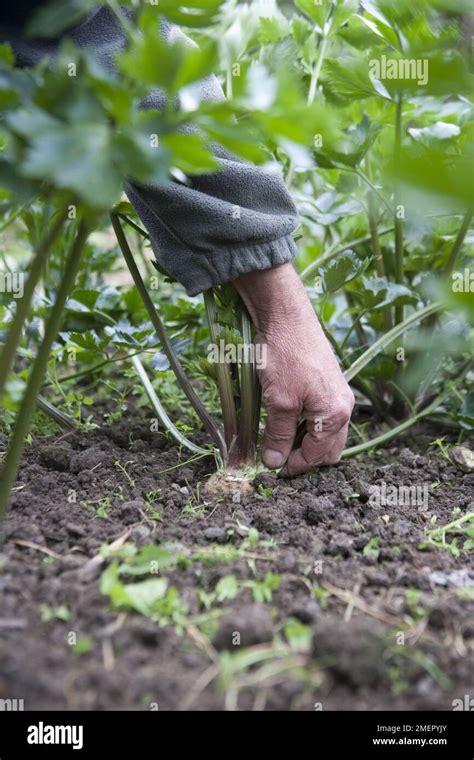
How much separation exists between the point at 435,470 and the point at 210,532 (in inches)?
21.6

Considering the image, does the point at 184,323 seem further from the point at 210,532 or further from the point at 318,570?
the point at 318,570

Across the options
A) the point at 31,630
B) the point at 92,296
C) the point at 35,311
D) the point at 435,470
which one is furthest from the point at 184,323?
the point at 31,630

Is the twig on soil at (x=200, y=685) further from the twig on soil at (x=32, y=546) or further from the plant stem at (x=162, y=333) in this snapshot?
the plant stem at (x=162, y=333)

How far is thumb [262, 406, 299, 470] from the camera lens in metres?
1.29

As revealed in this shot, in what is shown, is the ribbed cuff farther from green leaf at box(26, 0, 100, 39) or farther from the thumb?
green leaf at box(26, 0, 100, 39)

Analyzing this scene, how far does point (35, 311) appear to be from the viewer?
1644 mm

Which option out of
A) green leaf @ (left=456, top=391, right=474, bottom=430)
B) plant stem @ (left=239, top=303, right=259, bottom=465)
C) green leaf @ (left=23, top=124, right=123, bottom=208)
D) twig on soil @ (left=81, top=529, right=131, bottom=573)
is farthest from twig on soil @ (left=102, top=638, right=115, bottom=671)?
green leaf @ (left=456, top=391, right=474, bottom=430)

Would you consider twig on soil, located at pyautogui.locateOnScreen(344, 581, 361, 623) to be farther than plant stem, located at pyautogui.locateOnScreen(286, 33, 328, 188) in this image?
No

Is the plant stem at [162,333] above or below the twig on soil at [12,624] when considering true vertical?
above

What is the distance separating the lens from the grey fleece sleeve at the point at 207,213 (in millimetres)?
1157

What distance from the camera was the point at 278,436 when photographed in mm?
1309

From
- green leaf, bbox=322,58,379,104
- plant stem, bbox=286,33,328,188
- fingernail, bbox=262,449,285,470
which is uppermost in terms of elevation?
plant stem, bbox=286,33,328,188

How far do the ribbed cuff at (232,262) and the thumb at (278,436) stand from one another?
0.24m

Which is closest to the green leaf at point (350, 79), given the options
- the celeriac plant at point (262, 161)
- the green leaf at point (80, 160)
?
the celeriac plant at point (262, 161)
